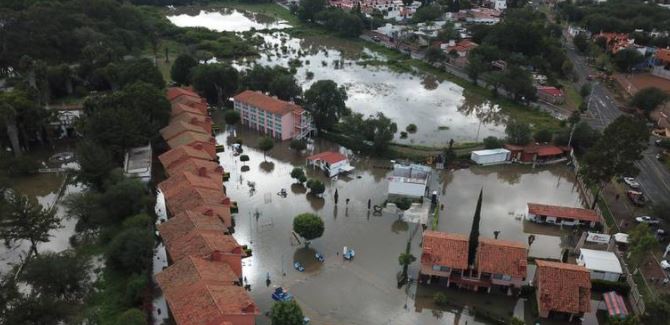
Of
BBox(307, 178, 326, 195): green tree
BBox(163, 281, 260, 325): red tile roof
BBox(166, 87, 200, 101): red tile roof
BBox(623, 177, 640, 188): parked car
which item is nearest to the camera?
BBox(163, 281, 260, 325): red tile roof

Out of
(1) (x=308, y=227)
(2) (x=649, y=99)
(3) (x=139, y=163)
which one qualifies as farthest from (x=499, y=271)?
(2) (x=649, y=99)

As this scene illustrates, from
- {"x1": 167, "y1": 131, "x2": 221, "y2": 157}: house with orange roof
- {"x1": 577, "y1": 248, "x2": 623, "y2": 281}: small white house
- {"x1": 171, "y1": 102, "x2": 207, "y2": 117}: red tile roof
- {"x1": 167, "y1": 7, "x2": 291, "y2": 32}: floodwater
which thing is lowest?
{"x1": 577, "y1": 248, "x2": 623, "y2": 281}: small white house

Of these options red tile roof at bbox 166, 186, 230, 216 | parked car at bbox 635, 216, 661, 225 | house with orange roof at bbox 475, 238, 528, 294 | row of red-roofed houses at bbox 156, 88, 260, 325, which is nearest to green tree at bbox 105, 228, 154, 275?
row of red-roofed houses at bbox 156, 88, 260, 325

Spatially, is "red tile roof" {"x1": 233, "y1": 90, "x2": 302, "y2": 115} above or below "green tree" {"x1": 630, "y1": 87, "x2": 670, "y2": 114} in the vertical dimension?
below

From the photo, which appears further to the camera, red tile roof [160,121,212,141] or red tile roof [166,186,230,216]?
red tile roof [160,121,212,141]

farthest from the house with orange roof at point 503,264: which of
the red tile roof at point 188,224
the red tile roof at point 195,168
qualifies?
the red tile roof at point 195,168

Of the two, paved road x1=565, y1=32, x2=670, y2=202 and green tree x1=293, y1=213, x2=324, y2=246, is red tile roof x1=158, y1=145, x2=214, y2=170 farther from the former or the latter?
paved road x1=565, y1=32, x2=670, y2=202

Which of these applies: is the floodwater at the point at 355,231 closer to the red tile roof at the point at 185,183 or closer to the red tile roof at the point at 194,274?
the red tile roof at the point at 194,274
